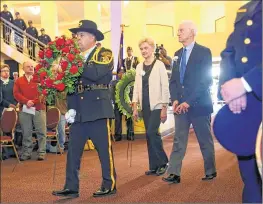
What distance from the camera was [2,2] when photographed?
15.3 metres

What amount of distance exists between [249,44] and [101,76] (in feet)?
5.75

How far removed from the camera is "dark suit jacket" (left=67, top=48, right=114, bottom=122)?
325 cm

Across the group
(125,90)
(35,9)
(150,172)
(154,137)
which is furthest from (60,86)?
(35,9)

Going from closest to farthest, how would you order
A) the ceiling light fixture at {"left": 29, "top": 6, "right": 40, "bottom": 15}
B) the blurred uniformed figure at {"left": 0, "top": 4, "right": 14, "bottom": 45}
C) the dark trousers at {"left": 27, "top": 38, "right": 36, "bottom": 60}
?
the blurred uniformed figure at {"left": 0, "top": 4, "right": 14, "bottom": 45}, the dark trousers at {"left": 27, "top": 38, "right": 36, "bottom": 60}, the ceiling light fixture at {"left": 29, "top": 6, "right": 40, "bottom": 15}

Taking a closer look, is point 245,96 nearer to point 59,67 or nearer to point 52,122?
point 59,67

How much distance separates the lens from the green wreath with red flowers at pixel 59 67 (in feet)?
10.2

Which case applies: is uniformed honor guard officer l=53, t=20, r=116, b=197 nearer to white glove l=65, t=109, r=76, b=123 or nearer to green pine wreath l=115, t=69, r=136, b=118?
white glove l=65, t=109, r=76, b=123

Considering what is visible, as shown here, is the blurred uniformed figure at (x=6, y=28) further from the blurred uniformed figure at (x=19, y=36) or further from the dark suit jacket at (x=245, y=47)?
the dark suit jacket at (x=245, y=47)

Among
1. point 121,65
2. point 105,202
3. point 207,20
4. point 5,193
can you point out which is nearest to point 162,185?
point 105,202

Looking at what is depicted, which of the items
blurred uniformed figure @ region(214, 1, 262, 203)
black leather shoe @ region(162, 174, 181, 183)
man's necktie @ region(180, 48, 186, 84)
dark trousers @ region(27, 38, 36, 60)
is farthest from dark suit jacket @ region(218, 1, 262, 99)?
dark trousers @ region(27, 38, 36, 60)

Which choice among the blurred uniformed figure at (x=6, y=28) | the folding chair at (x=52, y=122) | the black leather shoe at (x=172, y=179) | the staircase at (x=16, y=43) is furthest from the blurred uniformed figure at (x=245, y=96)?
the blurred uniformed figure at (x=6, y=28)

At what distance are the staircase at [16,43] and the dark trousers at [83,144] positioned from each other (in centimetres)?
846

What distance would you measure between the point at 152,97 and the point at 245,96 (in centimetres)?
269

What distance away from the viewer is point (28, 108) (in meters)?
5.80
